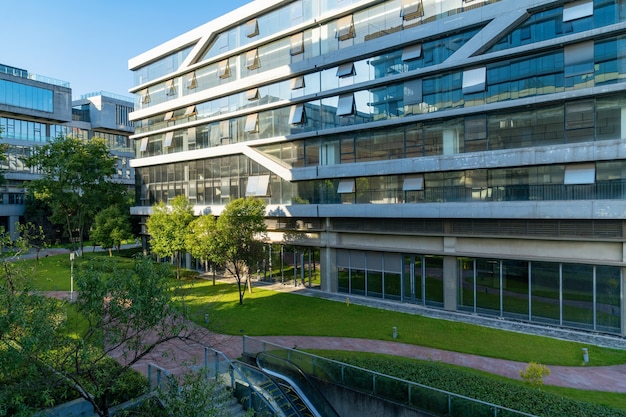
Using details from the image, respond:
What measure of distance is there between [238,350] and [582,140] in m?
18.2

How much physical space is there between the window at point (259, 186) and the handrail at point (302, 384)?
18.9 metres

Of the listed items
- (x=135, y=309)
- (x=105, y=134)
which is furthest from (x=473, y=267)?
(x=105, y=134)

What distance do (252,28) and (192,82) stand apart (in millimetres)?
8360

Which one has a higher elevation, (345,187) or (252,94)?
(252,94)

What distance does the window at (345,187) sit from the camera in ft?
89.9

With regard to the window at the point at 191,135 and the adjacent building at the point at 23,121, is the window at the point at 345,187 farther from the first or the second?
the adjacent building at the point at 23,121

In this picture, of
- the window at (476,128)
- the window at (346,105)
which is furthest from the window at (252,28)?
the window at (476,128)

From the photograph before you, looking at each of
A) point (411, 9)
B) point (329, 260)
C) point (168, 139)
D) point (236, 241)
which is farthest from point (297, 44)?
point (168, 139)

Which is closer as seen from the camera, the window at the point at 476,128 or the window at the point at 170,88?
the window at the point at 476,128

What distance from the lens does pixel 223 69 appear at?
35.2m

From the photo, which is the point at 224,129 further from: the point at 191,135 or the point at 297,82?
the point at 297,82

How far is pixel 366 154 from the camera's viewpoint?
88.7 feet

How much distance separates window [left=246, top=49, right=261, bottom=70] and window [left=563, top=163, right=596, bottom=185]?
22537 mm

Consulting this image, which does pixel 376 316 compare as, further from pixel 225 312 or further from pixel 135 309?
pixel 135 309
